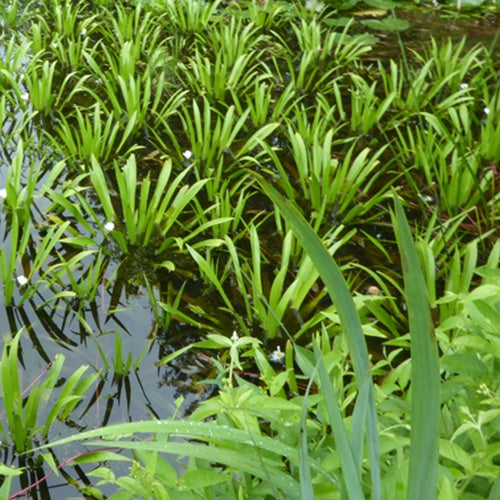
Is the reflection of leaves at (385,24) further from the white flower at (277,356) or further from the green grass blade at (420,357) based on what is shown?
the green grass blade at (420,357)

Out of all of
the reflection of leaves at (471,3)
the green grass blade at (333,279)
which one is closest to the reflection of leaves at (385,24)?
the reflection of leaves at (471,3)

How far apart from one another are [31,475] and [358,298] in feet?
3.02

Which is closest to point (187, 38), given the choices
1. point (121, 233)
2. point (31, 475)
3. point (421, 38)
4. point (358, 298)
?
point (421, 38)

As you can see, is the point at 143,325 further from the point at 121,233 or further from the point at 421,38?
the point at 421,38

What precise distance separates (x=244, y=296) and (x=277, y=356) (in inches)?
7.9

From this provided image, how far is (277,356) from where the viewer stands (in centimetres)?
188

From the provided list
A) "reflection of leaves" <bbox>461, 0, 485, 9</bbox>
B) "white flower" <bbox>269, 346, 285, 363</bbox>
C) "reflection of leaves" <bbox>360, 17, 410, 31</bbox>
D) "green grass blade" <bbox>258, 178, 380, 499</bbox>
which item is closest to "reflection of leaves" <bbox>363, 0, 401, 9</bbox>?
"reflection of leaves" <bbox>360, 17, 410, 31</bbox>

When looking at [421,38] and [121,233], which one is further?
[421,38]

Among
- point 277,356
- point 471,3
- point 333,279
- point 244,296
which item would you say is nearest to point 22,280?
point 244,296

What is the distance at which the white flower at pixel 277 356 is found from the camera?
1.88 m

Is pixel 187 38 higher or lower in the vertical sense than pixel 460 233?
higher

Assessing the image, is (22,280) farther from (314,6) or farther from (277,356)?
Result: (314,6)

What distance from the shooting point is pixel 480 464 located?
3.20 ft

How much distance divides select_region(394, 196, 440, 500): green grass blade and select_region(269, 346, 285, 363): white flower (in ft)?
3.74
